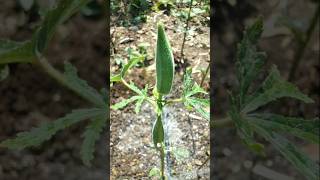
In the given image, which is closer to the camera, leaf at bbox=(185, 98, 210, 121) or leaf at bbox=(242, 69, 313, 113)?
leaf at bbox=(185, 98, 210, 121)

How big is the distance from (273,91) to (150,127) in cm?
35

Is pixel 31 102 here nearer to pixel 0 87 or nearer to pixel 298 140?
pixel 0 87

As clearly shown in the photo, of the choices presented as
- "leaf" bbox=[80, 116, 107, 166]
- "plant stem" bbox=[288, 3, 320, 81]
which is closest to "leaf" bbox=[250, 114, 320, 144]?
"leaf" bbox=[80, 116, 107, 166]

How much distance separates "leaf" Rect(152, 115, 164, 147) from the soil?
773 mm

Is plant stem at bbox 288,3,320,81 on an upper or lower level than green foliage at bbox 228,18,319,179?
upper

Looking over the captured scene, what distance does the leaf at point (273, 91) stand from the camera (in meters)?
1.12

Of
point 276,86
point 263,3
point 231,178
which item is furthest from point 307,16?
point 276,86

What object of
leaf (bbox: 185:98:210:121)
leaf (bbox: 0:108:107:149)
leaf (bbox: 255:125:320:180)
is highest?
leaf (bbox: 185:98:210:121)

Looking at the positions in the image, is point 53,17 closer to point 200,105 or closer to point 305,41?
point 200,105

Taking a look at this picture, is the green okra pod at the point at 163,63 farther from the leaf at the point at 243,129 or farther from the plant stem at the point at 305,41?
the plant stem at the point at 305,41

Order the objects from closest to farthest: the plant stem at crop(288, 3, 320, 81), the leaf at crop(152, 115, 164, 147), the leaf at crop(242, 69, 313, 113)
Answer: the leaf at crop(152, 115, 164, 147) < the leaf at crop(242, 69, 313, 113) < the plant stem at crop(288, 3, 320, 81)

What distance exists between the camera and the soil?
5.31 ft

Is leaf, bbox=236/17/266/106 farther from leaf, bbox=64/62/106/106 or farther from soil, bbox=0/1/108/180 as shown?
soil, bbox=0/1/108/180

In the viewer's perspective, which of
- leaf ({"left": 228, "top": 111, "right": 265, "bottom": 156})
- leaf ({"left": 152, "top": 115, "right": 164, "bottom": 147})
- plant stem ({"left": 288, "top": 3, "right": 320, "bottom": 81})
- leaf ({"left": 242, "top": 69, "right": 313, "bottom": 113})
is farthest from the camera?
plant stem ({"left": 288, "top": 3, "right": 320, "bottom": 81})
